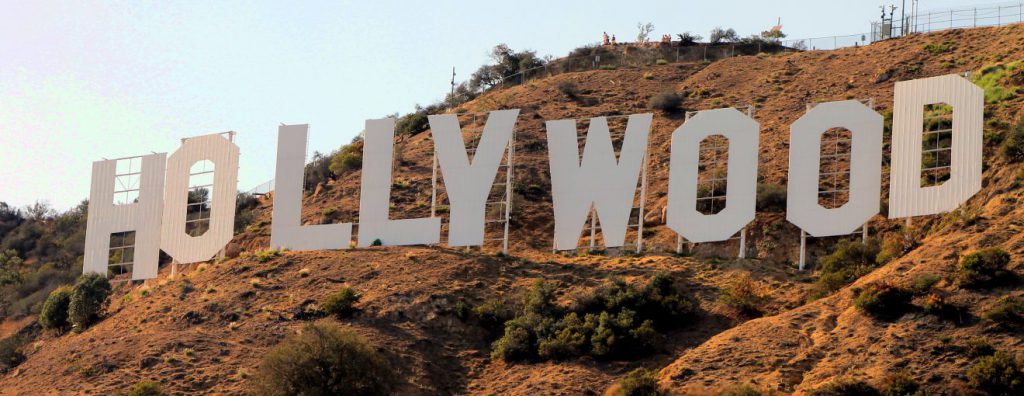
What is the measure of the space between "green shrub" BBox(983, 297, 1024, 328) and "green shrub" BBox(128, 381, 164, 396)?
2080 cm

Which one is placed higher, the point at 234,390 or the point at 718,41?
the point at 718,41

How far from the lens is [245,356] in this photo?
4219cm

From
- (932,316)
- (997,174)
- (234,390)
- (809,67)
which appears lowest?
(234,390)

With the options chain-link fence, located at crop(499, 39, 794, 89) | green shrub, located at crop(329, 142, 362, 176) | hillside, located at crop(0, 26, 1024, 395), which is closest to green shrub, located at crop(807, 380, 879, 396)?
hillside, located at crop(0, 26, 1024, 395)

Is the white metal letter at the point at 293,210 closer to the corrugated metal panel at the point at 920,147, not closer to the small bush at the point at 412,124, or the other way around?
the small bush at the point at 412,124

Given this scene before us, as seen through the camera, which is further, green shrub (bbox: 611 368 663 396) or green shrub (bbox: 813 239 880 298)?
green shrub (bbox: 813 239 880 298)

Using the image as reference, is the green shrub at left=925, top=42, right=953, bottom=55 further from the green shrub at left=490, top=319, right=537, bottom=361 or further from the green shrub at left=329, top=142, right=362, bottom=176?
the green shrub at left=490, top=319, right=537, bottom=361

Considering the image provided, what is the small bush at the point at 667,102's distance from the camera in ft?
205

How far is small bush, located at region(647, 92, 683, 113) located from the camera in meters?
62.4

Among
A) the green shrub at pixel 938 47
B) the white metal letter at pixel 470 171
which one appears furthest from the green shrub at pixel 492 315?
the green shrub at pixel 938 47

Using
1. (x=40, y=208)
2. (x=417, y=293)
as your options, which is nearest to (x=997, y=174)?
(x=417, y=293)

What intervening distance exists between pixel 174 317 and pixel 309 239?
5587 millimetres

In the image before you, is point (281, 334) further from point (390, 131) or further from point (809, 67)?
point (809, 67)

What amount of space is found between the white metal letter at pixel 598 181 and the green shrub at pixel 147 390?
13.3 metres
